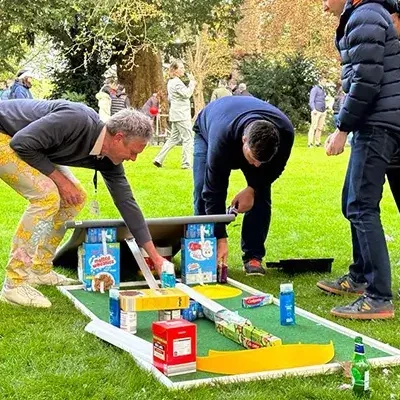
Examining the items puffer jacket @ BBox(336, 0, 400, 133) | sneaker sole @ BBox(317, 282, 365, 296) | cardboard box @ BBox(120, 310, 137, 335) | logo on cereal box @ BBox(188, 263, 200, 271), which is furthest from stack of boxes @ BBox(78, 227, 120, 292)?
puffer jacket @ BBox(336, 0, 400, 133)

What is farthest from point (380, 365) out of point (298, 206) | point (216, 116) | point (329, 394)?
point (298, 206)

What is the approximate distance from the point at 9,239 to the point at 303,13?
19.5 meters

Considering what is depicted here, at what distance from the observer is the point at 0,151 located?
4148 millimetres

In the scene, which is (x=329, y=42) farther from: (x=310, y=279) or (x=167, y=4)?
(x=310, y=279)

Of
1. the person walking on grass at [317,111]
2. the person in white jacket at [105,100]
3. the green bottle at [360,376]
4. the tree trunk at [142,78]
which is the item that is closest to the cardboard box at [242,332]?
the green bottle at [360,376]

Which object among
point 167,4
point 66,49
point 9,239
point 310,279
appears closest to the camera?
point 310,279

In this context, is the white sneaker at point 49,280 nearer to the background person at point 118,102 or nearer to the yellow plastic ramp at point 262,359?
the yellow plastic ramp at point 262,359

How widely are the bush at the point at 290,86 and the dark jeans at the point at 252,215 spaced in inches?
751

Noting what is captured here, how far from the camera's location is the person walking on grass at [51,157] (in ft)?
13.2

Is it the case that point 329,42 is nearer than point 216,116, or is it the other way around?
point 216,116

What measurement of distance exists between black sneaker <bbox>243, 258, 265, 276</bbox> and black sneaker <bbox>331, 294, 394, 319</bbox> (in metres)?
1.29

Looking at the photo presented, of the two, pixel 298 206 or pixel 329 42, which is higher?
pixel 329 42

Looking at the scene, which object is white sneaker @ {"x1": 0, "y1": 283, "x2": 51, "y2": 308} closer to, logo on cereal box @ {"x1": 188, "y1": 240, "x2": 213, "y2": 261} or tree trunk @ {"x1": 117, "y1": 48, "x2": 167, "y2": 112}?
logo on cereal box @ {"x1": 188, "y1": 240, "x2": 213, "y2": 261}

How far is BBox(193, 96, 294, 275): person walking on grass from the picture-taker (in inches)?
170
